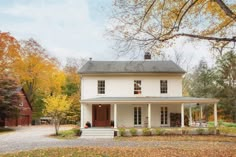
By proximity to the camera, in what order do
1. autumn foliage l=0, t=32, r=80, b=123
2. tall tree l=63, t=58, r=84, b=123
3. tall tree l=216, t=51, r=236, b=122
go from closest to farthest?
autumn foliage l=0, t=32, r=80, b=123, tall tree l=216, t=51, r=236, b=122, tall tree l=63, t=58, r=84, b=123

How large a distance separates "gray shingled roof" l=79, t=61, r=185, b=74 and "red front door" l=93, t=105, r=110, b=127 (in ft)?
11.3

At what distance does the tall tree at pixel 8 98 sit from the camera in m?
32.6

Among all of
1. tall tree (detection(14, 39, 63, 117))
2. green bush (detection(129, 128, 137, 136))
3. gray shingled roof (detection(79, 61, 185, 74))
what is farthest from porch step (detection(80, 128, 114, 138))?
tall tree (detection(14, 39, 63, 117))

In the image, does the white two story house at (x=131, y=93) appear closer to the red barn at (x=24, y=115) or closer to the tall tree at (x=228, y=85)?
the red barn at (x=24, y=115)

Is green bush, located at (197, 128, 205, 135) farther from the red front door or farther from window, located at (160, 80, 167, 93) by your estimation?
the red front door

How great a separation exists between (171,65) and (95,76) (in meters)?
8.04

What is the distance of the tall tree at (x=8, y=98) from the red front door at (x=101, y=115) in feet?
34.0

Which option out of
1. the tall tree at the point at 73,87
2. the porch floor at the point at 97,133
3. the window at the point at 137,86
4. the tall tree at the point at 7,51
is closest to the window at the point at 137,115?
the window at the point at 137,86

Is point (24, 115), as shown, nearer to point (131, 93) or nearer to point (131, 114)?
point (131, 114)

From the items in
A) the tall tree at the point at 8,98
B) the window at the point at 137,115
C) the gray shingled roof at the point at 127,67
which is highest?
the gray shingled roof at the point at 127,67

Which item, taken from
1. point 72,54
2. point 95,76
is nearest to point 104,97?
point 95,76

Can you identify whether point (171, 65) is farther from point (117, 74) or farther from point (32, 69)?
point (32, 69)

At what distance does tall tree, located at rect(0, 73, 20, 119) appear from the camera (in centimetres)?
3262

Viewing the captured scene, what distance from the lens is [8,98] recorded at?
109 ft
